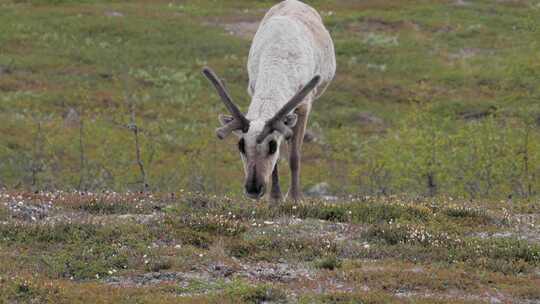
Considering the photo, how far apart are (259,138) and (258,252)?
160 centimetres

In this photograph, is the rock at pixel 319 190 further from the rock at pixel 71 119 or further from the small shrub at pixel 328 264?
the small shrub at pixel 328 264

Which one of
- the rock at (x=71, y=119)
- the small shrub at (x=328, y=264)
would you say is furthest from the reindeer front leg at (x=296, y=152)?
the rock at (x=71, y=119)

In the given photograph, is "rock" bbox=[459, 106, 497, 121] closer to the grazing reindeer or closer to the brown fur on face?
the grazing reindeer

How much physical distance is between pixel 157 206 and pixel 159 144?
18.3 metres

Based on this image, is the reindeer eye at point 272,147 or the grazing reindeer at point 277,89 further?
the reindeer eye at point 272,147

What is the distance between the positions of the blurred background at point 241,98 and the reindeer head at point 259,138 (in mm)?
6825

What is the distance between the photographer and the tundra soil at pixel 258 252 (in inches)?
368

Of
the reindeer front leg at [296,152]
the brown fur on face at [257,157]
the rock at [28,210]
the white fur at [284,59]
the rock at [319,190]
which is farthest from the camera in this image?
the rock at [319,190]

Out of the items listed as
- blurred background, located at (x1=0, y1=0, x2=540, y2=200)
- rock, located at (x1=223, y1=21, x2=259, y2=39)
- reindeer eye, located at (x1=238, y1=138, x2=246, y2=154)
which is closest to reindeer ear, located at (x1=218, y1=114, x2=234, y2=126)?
reindeer eye, located at (x1=238, y1=138, x2=246, y2=154)

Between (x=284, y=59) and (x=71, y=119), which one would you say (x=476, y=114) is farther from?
(x=284, y=59)

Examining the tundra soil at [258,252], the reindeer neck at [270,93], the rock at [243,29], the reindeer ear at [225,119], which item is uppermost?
the reindeer neck at [270,93]

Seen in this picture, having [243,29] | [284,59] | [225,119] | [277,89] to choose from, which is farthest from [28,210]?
[243,29]

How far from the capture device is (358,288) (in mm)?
9594

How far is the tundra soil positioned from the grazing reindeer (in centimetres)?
77
